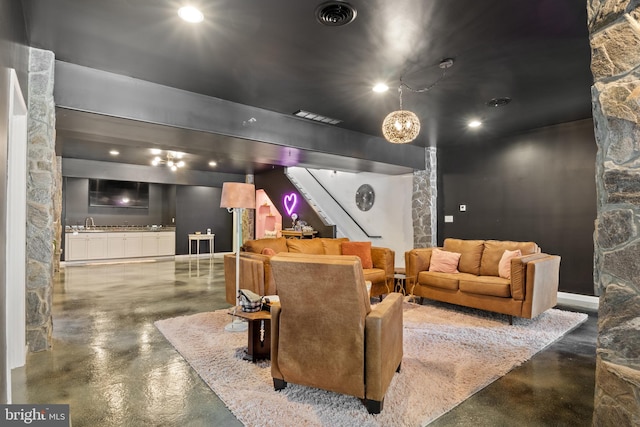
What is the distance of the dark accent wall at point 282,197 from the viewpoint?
8540 mm

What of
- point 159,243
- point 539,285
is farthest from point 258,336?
point 159,243

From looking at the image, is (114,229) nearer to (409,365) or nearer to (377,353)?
(409,365)

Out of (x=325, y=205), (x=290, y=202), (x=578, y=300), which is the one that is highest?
(x=290, y=202)

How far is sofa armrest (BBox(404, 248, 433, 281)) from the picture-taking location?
4848 mm

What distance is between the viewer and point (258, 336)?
2.84 metres

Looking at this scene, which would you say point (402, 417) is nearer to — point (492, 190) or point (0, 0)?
point (0, 0)

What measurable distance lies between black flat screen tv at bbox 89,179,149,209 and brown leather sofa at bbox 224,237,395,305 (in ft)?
22.3

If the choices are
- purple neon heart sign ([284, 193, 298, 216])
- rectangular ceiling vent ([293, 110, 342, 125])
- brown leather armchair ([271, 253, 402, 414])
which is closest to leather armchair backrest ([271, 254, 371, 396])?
brown leather armchair ([271, 253, 402, 414])

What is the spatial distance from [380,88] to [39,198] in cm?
358

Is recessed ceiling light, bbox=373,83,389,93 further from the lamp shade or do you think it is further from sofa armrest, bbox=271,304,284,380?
sofa armrest, bbox=271,304,284,380

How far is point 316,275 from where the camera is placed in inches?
80.6

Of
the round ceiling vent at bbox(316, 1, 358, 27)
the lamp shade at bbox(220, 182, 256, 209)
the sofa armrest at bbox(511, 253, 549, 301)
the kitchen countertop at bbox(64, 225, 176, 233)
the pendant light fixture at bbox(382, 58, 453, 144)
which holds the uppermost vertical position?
the round ceiling vent at bbox(316, 1, 358, 27)

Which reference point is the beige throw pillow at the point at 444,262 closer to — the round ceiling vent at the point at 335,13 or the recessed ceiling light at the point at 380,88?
the recessed ceiling light at the point at 380,88

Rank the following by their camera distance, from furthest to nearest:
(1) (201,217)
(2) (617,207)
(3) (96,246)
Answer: (1) (201,217), (3) (96,246), (2) (617,207)
